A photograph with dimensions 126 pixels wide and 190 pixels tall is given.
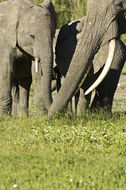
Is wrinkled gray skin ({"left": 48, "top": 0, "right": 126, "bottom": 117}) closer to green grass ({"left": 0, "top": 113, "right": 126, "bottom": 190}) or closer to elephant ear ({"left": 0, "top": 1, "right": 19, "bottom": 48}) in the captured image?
green grass ({"left": 0, "top": 113, "right": 126, "bottom": 190})

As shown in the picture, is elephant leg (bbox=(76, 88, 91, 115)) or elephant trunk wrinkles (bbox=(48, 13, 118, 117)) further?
elephant leg (bbox=(76, 88, 91, 115))

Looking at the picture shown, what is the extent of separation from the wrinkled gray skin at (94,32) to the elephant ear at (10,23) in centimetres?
192

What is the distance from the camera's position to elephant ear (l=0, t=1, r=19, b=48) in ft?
25.7

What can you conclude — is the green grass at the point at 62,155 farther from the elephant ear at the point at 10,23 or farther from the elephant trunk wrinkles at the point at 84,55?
the elephant ear at the point at 10,23

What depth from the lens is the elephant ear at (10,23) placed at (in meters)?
7.82

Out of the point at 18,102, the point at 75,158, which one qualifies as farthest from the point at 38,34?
the point at 75,158

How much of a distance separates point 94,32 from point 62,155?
1.98 m

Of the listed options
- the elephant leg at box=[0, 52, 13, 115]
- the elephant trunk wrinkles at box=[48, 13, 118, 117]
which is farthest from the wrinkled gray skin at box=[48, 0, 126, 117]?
the elephant leg at box=[0, 52, 13, 115]

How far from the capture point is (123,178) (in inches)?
165

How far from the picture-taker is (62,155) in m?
4.96

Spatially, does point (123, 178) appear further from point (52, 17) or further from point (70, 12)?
point (70, 12)

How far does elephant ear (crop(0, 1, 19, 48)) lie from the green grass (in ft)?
5.49

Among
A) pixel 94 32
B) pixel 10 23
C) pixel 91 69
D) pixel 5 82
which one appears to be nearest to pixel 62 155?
pixel 94 32

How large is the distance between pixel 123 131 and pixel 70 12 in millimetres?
15663
